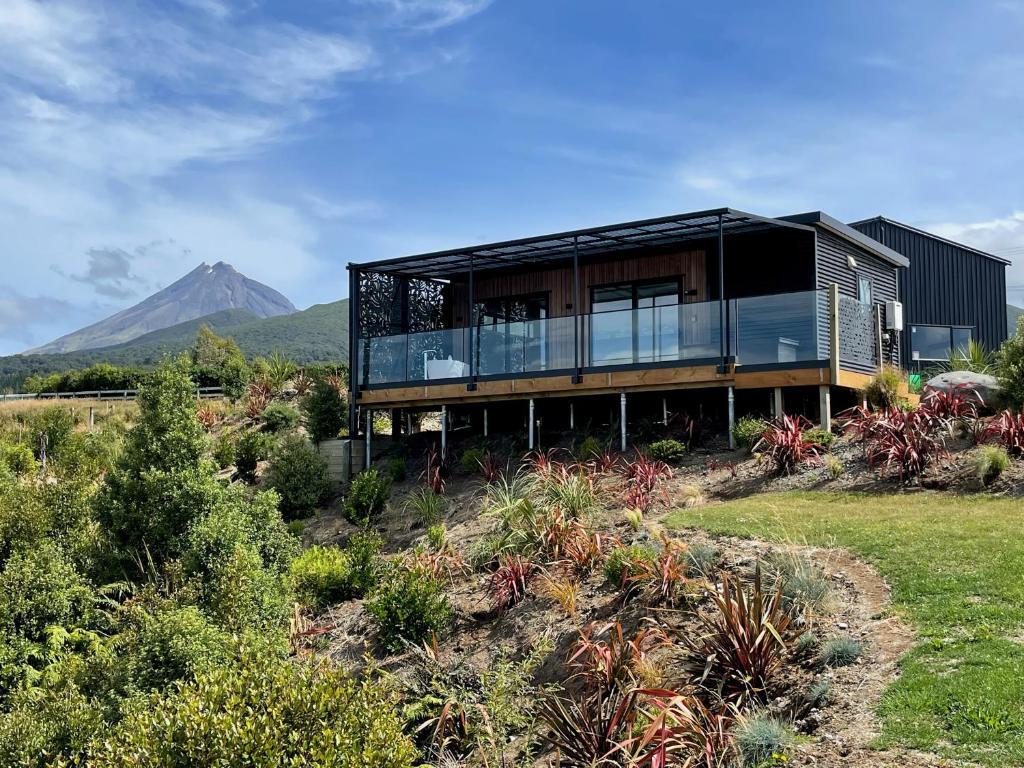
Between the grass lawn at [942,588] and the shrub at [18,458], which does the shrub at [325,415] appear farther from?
the grass lawn at [942,588]

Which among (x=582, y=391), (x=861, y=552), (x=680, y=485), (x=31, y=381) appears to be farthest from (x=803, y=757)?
(x=31, y=381)

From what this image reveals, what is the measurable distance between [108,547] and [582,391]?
856 cm

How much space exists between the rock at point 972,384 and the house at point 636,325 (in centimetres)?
128

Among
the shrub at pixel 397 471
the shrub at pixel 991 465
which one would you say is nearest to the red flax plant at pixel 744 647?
the shrub at pixel 991 465

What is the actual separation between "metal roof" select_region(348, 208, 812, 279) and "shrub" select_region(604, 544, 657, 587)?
756 centimetres

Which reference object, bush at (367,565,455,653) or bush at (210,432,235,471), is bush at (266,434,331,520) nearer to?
bush at (210,432,235,471)

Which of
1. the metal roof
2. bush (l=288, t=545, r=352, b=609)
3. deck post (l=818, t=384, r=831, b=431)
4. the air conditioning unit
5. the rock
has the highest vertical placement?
the metal roof

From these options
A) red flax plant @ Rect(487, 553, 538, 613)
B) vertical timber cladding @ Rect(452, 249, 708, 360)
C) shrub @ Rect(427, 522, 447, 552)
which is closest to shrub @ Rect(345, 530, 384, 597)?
shrub @ Rect(427, 522, 447, 552)

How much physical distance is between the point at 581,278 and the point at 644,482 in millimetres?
7332

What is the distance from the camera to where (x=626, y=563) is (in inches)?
432

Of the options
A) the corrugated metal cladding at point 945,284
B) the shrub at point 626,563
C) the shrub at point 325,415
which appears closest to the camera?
the shrub at point 626,563

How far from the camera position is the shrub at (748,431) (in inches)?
635

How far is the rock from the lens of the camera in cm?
1647

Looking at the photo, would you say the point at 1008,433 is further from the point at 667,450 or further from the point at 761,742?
the point at 761,742
